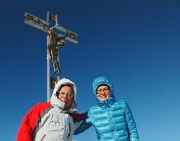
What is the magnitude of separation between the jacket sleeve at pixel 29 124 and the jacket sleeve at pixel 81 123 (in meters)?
0.53

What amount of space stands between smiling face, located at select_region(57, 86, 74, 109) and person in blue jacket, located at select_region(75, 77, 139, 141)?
1.53 feet

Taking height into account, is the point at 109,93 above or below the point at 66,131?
above

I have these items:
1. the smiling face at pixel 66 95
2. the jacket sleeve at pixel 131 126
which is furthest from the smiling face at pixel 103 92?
the smiling face at pixel 66 95

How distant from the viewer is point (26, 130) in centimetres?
375

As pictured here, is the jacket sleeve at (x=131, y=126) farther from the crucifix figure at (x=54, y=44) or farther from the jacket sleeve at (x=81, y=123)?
the crucifix figure at (x=54, y=44)

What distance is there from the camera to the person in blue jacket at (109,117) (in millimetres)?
4316

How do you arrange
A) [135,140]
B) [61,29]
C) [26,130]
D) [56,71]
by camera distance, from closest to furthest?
[26,130] < [135,140] < [56,71] < [61,29]

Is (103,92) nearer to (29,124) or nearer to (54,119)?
(54,119)

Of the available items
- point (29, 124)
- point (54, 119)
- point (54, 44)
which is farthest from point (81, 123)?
point (54, 44)

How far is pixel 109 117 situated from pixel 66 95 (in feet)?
2.25

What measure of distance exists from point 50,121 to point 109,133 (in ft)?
2.87

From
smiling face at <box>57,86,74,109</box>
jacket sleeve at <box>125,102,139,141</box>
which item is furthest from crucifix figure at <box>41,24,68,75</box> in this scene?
smiling face at <box>57,86,74,109</box>

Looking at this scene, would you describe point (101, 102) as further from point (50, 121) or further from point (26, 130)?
point (26, 130)

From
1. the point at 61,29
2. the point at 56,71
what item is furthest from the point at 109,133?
the point at 61,29
